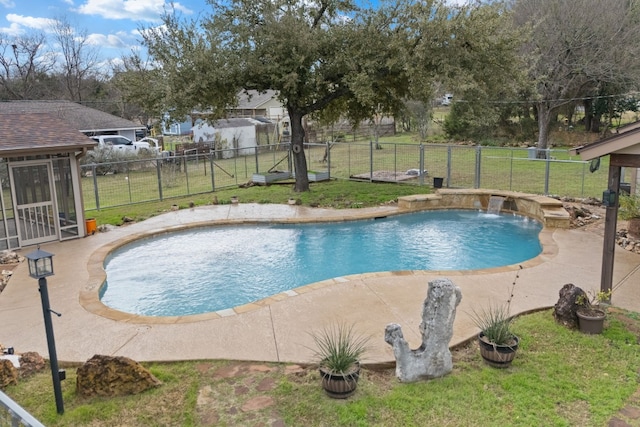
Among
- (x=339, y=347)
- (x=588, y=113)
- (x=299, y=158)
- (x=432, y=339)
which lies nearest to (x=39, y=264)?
(x=339, y=347)

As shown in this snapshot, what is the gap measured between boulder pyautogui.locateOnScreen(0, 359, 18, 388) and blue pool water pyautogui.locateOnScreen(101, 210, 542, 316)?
2598mm

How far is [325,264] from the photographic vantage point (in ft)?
31.8

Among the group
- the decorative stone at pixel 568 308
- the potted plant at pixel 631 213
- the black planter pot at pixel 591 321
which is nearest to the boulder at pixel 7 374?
the decorative stone at pixel 568 308

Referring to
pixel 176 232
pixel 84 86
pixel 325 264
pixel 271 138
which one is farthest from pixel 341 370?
pixel 84 86

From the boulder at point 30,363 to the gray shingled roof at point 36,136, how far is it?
572cm

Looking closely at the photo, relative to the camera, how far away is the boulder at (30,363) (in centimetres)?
503

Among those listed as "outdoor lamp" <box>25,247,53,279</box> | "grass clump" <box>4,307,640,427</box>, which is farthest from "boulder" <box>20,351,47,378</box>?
"outdoor lamp" <box>25,247,53,279</box>

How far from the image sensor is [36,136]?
399 inches

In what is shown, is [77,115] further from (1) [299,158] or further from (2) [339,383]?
(2) [339,383]

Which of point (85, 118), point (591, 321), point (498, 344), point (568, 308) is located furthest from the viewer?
point (85, 118)

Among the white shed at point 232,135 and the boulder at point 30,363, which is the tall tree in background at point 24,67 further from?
the boulder at point 30,363

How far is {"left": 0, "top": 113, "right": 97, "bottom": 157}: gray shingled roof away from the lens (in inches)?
378

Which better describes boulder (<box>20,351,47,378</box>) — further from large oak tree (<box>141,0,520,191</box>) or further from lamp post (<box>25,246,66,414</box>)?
large oak tree (<box>141,0,520,191</box>)

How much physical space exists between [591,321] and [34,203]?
10.4 metres
